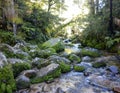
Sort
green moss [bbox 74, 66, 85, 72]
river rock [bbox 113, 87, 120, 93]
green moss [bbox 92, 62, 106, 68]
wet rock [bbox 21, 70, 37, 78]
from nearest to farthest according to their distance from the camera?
river rock [bbox 113, 87, 120, 93] < wet rock [bbox 21, 70, 37, 78] < green moss [bbox 74, 66, 85, 72] < green moss [bbox 92, 62, 106, 68]

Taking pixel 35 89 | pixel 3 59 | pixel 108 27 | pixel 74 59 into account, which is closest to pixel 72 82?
pixel 35 89

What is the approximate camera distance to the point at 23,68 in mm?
7559

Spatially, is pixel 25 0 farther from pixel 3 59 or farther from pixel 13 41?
pixel 3 59

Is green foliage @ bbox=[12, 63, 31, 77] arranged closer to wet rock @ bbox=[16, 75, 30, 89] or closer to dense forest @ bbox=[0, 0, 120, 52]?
wet rock @ bbox=[16, 75, 30, 89]

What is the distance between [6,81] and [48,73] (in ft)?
5.13

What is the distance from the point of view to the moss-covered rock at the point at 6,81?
583cm

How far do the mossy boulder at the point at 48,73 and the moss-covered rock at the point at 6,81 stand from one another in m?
0.84

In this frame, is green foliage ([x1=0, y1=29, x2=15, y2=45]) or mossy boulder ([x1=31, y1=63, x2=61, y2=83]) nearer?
mossy boulder ([x1=31, y1=63, x2=61, y2=83])

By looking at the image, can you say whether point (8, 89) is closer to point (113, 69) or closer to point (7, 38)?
point (113, 69)

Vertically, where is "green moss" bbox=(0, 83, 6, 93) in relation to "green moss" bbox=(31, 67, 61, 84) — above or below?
above

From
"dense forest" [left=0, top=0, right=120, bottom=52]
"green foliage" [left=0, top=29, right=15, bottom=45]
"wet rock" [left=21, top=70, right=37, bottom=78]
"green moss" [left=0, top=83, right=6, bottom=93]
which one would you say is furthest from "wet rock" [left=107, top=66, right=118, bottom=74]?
"green foliage" [left=0, top=29, right=15, bottom=45]

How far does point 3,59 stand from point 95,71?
143 inches

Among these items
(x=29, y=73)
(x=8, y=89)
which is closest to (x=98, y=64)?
(x=29, y=73)

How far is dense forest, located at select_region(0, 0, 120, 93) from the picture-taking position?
22.6 feet
